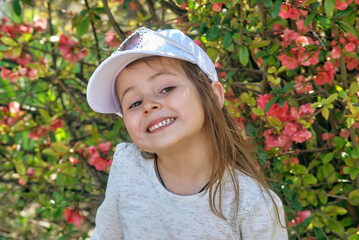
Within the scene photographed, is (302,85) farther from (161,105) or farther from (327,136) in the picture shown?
(161,105)

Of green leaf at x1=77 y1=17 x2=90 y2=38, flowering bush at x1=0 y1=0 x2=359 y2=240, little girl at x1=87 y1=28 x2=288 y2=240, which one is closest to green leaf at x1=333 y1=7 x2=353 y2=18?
flowering bush at x1=0 y1=0 x2=359 y2=240

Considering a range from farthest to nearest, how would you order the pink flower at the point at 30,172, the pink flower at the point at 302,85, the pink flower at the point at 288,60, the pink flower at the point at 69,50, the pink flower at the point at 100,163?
the pink flower at the point at 30,172 < the pink flower at the point at 69,50 < the pink flower at the point at 100,163 < the pink flower at the point at 302,85 < the pink flower at the point at 288,60

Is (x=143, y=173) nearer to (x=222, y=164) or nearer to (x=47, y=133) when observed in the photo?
(x=222, y=164)

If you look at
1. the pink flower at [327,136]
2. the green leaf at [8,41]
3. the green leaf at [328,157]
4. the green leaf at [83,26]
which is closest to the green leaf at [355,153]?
the green leaf at [328,157]

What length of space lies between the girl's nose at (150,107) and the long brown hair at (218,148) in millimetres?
147

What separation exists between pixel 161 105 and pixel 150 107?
0.03 metres

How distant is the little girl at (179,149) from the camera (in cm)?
172

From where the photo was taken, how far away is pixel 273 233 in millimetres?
1781

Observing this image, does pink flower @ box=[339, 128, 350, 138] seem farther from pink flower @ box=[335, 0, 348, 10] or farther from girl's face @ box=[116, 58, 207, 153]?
girl's face @ box=[116, 58, 207, 153]

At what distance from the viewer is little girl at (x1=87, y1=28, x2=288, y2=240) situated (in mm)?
1720

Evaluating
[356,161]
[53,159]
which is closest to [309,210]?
[356,161]

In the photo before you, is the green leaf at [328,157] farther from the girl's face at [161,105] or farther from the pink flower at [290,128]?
the girl's face at [161,105]

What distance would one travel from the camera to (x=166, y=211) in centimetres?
188

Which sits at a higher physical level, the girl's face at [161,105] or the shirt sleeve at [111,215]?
the girl's face at [161,105]
